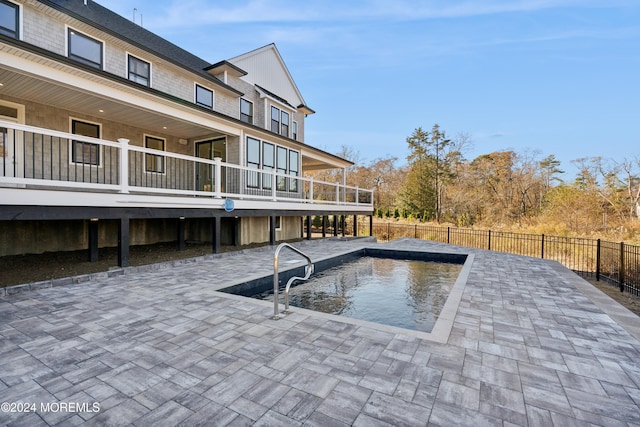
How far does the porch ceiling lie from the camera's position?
260 inches

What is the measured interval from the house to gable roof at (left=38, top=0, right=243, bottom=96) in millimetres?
64

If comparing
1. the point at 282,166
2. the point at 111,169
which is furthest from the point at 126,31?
the point at 282,166

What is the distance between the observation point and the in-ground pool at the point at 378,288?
5.30m

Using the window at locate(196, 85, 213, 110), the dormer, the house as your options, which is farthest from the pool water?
the dormer

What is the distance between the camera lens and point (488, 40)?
15.9 m

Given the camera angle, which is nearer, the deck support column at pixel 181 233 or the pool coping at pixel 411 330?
the pool coping at pixel 411 330

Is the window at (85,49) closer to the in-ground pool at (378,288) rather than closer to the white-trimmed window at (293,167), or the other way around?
the white-trimmed window at (293,167)

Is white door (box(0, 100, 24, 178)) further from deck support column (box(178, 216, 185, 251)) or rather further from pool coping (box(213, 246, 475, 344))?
pool coping (box(213, 246, 475, 344))

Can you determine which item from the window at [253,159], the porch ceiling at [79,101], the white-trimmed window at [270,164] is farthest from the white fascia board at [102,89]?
the white-trimmed window at [270,164]

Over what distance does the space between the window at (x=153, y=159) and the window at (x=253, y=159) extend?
120 inches

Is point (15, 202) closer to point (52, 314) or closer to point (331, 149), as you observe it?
point (52, 314)

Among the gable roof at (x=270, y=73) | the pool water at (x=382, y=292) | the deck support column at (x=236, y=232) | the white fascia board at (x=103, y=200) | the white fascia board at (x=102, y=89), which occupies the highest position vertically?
the gable roof at (x=270, y=73)

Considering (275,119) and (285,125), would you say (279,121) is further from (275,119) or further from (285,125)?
(285,125)

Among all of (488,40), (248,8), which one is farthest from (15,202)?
(488,40)
